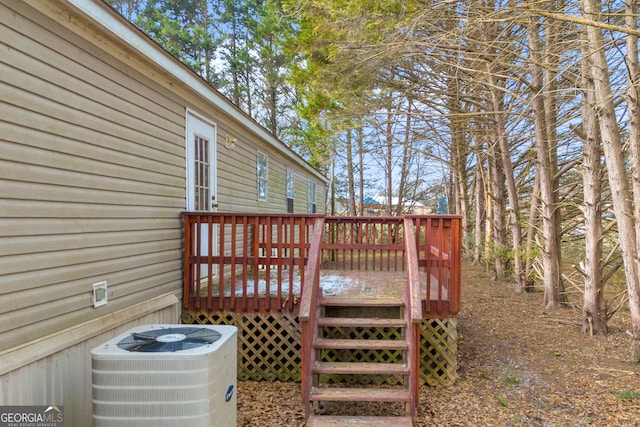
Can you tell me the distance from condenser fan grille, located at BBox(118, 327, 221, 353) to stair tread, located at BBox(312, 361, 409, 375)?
4.42ft

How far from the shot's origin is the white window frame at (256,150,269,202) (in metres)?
7.95

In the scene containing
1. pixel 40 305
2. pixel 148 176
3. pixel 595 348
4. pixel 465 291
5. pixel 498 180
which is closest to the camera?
pixel 40 305

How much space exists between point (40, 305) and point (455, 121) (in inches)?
336

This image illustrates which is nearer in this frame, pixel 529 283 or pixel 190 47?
pixel 529 283

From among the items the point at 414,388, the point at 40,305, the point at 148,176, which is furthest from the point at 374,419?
the point at 148,176

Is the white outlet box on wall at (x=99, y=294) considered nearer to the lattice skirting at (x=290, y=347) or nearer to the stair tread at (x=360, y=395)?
the lattice skirting at (x=290, y=347)

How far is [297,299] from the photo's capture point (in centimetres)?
→ 439

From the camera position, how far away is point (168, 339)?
98.2 inches

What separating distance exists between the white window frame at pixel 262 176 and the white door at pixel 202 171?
2.26 meters

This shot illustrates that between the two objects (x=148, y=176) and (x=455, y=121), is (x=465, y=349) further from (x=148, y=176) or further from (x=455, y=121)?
(x=455, y=121)

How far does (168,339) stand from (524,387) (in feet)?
11.5

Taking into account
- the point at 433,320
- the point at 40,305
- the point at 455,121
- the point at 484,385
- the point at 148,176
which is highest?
the point at 455,121

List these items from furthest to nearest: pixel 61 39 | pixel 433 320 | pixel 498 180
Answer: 1. pixel 498 180
2. pixel 433 320
3. pixel 61 39

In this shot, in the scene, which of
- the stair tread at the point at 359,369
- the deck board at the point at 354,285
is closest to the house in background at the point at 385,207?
the deck board at the point at 354,285
